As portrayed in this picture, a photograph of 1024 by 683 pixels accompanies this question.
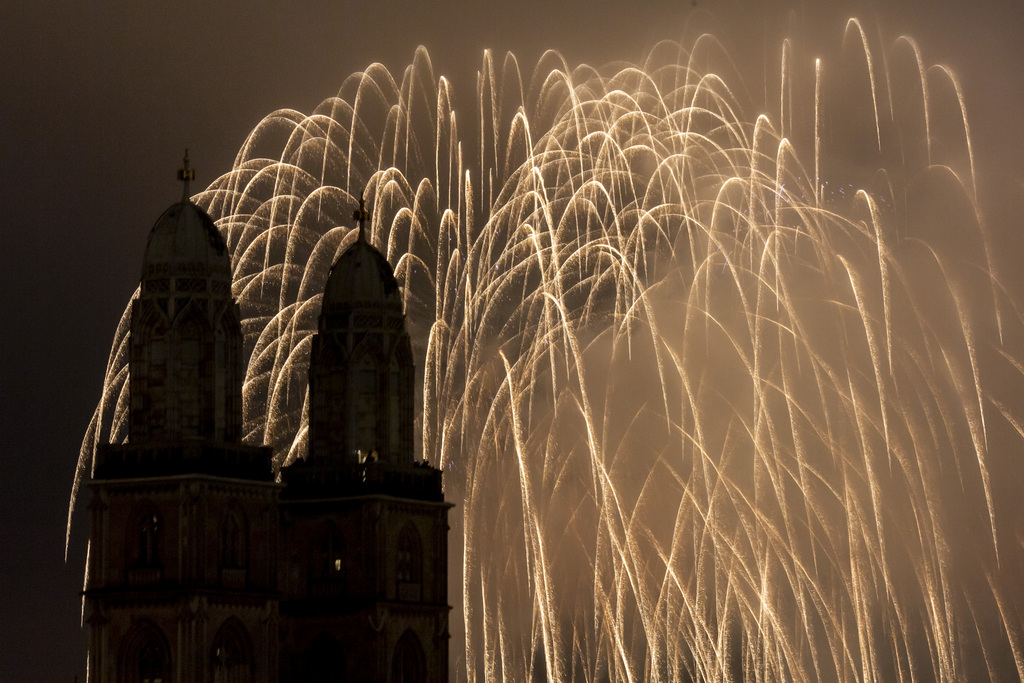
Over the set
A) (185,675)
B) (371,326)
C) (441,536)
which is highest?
(371,326)

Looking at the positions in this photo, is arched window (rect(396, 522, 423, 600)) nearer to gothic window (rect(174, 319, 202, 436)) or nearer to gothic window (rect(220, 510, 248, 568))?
gothic window (rect(220, 510, 248, 568))

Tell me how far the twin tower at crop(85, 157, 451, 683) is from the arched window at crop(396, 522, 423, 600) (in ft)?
0.23

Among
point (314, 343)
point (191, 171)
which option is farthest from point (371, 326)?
point (191, 171)

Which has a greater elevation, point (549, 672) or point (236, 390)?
point (236, 390)

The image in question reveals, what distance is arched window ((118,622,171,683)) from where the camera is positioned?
464 feet

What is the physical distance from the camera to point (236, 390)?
14538 cm

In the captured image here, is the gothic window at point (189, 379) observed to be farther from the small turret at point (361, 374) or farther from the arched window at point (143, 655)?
the small turret at point (361, 374)

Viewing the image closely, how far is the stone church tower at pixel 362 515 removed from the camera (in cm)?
15250

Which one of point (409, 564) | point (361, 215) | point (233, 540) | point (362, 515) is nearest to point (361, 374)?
point (362, 515)

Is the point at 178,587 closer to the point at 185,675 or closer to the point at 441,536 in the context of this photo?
the point at 185,675

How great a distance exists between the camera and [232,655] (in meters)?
144

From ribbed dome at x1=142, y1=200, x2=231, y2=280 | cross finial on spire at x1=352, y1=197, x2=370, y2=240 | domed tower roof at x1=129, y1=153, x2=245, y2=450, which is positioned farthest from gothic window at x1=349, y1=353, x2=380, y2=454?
ribbed dome at x1=142, y1=200, x2=231, y2=280

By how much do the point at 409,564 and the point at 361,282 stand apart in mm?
14303

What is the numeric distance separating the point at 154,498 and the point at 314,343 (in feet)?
52.3
